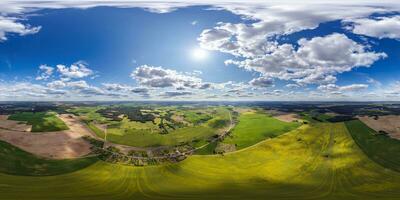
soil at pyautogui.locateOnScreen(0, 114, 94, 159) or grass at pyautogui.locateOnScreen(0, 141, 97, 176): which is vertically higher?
soil at pyautogui.locateOnScreen(0, 114, 94, 159)

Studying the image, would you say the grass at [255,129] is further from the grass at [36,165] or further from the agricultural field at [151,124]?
the grass at [36,165]

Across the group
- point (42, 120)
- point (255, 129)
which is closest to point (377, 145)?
point (255, 129)

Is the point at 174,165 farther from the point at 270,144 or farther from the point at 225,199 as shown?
the point at 270,144

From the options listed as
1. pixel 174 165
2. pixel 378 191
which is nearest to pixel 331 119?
pixel 378 191

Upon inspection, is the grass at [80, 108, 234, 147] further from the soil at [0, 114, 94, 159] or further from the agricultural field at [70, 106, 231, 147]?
the soil at [0, 114, 94, 159]

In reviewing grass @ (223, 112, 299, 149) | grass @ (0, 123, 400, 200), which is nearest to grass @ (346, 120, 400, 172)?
grass @ (0, 123, 400, 200)

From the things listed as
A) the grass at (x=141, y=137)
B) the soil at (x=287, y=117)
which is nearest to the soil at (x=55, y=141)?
the grass at (x=141, y=137)
